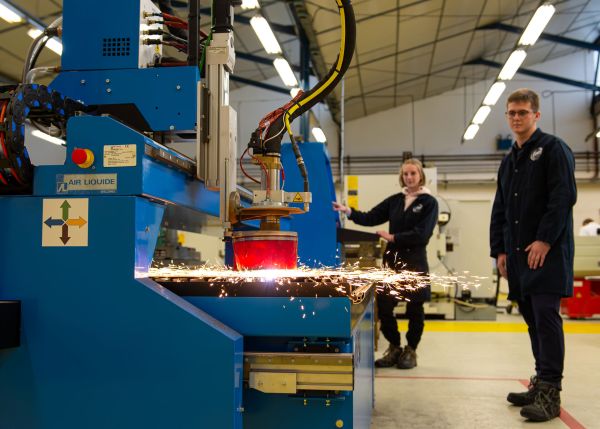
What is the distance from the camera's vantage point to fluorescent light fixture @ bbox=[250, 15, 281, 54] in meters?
5.94

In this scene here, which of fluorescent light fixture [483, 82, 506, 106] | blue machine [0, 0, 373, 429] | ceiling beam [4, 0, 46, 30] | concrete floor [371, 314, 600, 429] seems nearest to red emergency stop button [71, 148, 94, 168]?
blue machine [0, 0, 373, 429]

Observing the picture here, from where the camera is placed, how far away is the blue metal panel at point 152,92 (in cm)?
166

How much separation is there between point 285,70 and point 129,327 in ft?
21.8

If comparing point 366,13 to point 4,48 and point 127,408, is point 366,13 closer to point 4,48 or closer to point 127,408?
point 4,48

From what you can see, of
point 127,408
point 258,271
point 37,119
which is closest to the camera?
point 127,408

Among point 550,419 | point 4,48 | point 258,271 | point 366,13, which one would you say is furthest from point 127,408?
point 4,48

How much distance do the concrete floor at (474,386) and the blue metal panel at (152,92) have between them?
1.59 m

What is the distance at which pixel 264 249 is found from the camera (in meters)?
1.59

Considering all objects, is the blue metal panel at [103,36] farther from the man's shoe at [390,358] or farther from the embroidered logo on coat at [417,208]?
the man's shoe at [390,358]

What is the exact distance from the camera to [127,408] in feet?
4.13

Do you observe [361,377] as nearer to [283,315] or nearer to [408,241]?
[283,315]

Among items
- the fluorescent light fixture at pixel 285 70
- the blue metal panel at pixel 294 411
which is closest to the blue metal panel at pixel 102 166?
the blue metal panel at pixel 294 411

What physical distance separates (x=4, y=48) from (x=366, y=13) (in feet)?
15.9

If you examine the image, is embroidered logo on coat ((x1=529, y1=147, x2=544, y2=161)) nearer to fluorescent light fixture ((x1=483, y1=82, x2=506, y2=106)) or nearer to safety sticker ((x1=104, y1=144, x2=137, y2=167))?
safety sticker ((x1=104, y1=144, x2=137, y2=167))
